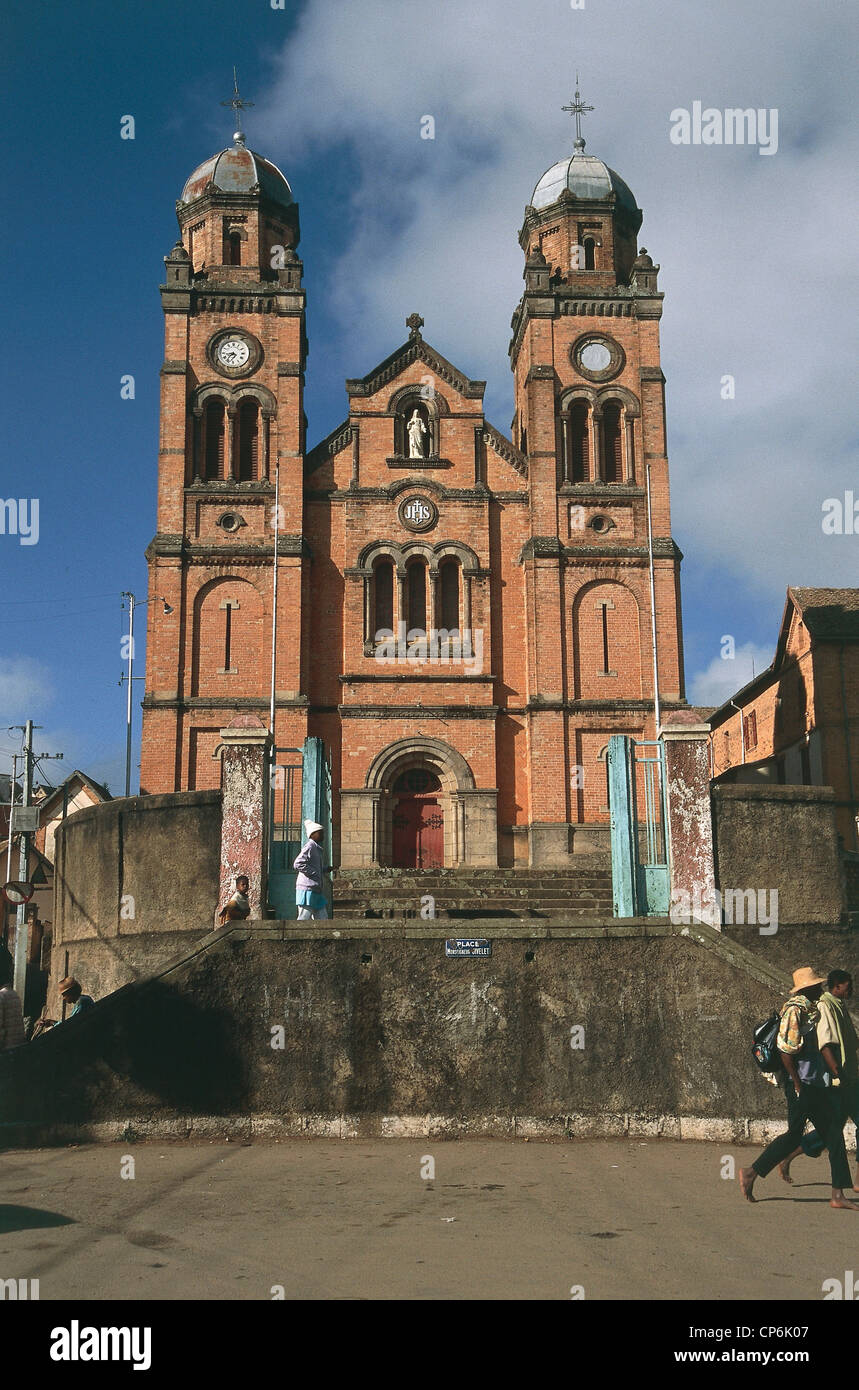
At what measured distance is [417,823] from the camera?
28344 mm

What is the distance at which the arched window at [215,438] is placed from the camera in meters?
29.9

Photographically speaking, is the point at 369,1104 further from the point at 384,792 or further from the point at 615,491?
the point at 615,491

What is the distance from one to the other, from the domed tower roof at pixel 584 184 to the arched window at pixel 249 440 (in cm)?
972

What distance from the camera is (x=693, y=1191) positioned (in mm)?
A: 10195

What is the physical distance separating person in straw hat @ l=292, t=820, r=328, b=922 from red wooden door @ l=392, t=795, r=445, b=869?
43.8ft

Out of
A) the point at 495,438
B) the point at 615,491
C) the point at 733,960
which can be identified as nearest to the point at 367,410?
the point at 495,438

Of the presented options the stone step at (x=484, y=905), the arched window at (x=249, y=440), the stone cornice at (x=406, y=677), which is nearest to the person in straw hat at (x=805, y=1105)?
the stone step at (x=484, y=905)

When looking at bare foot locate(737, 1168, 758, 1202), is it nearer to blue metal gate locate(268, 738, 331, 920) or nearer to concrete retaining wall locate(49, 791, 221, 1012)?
blue metal gate locate(268, 738, 331, 920)

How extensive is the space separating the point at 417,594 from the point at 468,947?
1705 centimetres

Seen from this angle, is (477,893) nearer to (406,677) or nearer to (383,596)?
(406,677)

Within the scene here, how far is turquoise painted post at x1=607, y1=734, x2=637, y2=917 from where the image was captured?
15.1 meters

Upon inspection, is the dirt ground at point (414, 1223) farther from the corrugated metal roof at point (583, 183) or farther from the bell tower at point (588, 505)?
the corrugated metal roof at point (583, 183)

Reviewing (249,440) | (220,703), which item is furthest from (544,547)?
(220,703)

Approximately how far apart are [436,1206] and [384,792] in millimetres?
18765
